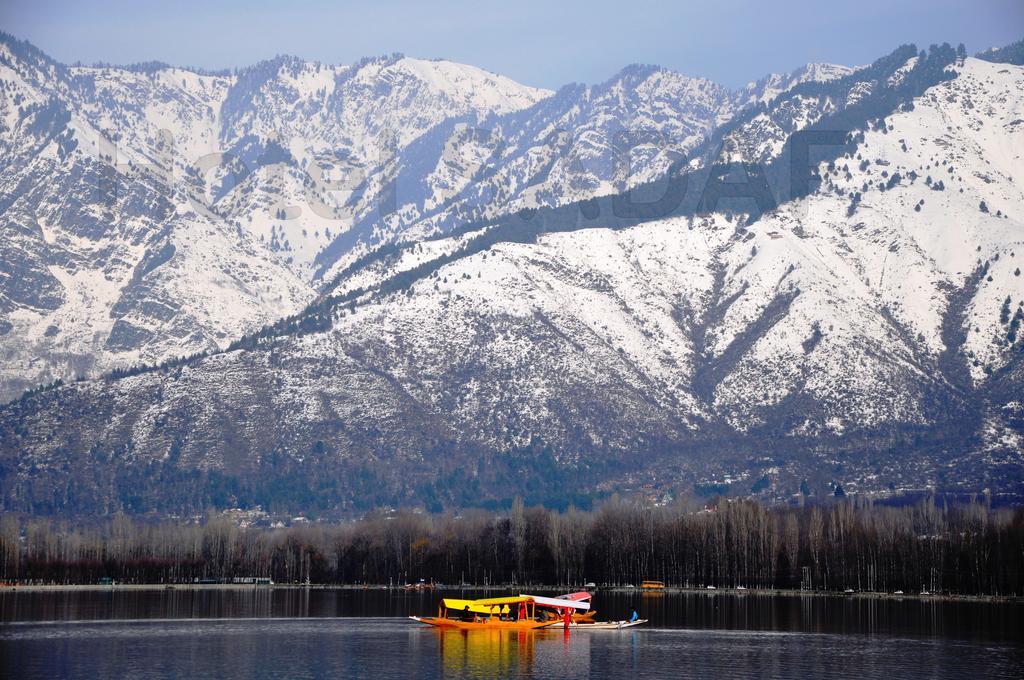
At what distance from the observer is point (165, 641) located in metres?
147

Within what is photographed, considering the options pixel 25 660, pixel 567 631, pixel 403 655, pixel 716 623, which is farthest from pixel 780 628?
pixel 25 660

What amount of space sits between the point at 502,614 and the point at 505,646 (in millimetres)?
20888

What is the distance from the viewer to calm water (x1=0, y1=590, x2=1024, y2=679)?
125 metres

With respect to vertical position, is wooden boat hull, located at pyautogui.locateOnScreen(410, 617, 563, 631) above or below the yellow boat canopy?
below

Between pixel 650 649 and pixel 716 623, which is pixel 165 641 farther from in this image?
pixel 716 623

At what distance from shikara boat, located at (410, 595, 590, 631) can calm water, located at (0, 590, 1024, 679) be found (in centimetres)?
345

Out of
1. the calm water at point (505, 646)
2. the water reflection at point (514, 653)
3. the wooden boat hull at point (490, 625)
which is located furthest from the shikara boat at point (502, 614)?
the calm water at point (505, 646)

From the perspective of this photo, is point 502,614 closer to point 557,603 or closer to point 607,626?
point 557,603

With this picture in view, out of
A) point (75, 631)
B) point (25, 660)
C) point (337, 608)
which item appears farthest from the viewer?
point (337, 608)

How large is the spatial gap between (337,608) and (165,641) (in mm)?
52153

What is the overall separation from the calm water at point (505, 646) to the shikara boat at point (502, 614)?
3.45m

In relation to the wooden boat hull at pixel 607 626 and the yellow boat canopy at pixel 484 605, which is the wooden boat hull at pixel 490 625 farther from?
the wooden boat hull at pixel 607 626

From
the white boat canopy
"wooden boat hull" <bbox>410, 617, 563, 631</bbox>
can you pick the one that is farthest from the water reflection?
the white boat canopy

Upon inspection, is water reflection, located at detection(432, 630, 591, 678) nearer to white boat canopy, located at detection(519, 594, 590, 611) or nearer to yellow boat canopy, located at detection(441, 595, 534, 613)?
yellow boat canopy, located at detection(441, 595, 534, 613)
